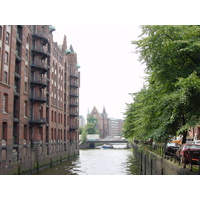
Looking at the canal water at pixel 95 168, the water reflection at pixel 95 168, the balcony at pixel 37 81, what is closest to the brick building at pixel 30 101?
the balcony at pixel 37 81

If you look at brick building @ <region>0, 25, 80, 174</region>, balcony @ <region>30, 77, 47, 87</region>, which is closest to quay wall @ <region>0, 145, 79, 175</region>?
brick building @ <region>0, 25, 80, 174</region>

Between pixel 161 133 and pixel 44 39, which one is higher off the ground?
pixel 44 39

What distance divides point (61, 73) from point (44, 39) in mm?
17211

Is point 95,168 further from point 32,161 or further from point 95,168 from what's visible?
point 32,161

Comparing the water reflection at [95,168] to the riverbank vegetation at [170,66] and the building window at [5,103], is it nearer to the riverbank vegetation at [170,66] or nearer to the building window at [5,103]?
the building window at [5,103]

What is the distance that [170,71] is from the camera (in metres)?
16.8

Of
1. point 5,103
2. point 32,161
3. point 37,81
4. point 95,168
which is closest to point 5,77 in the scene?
point 5,103

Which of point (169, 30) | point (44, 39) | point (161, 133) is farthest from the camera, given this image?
point (44, 39)

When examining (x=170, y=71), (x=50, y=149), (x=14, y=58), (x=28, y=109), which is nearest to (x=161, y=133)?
(x=170, y=71)

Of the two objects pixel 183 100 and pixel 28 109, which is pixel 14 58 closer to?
pixel 28 109

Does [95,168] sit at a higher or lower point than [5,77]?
lower

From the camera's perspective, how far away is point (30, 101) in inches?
1352

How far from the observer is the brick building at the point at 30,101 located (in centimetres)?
2631

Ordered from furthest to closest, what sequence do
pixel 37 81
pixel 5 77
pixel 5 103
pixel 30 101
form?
1. pixel 37 81
2. pixel 30 101
3. pixel 5 77
4. pixel 5 103
